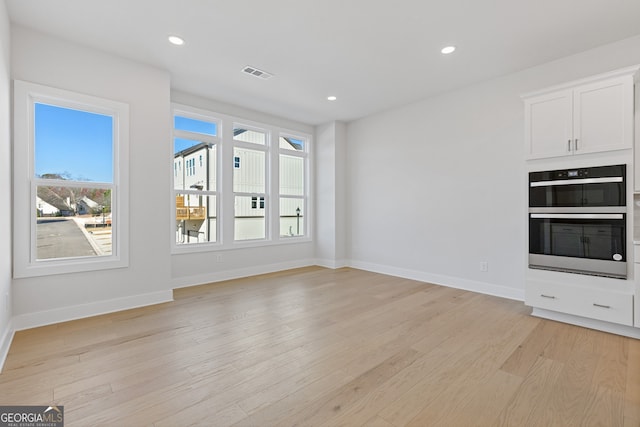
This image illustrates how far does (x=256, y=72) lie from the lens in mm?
3926

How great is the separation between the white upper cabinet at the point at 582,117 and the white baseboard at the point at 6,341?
514 centimetres

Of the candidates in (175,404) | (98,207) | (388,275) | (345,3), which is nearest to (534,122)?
(345,3)

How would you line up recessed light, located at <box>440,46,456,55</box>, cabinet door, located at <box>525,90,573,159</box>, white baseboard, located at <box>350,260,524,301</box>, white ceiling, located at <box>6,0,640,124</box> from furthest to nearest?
1. white baseboard, located at <box>350,260,524,301</box>
2. recessed light, located at <box>440,46,456,55</box>
3. cabinet door, located at <box>525,90,573,159</box>
4. white ceiling, located at <box>6,0,640,124</box>

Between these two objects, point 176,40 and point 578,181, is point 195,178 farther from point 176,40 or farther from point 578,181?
point 578,181

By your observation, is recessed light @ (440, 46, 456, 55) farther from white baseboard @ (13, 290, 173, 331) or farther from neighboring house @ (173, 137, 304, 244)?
white baseboard @ (13, 290, 173, 331)

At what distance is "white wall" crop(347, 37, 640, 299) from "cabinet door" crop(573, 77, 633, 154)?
2.08 ft

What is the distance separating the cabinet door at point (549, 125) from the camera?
3.08 metres

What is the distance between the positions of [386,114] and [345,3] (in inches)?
118

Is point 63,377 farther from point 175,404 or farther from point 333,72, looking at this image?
point 333,72

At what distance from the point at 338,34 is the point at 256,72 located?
1.33m

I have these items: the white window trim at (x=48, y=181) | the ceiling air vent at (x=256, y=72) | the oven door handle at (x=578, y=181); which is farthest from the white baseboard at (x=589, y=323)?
the white window trim at (x=48, y=181)

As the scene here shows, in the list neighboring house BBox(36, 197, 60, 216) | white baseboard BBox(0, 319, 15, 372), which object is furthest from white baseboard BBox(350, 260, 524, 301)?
white baseboard BBox(0, 319, 15, 372)

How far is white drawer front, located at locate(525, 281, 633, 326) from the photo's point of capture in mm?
2736

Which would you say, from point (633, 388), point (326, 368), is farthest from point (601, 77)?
point (326, 368)
